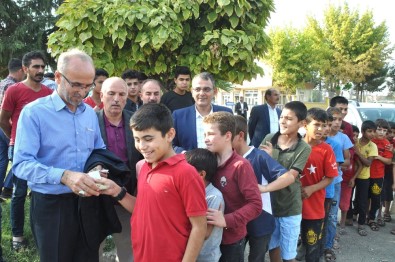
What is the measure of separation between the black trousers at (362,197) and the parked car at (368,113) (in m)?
3.01

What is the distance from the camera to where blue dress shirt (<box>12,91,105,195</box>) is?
2.07m

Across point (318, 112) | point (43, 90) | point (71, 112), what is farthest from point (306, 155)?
point (43, 90)

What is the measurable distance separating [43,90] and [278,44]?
24.4 meters

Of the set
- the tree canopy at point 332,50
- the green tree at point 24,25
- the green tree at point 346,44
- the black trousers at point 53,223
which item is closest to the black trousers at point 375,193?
the black trousers at point 53,223

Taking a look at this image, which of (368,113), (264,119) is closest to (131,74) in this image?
(264,119)

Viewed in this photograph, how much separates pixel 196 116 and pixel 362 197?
345 centimetres

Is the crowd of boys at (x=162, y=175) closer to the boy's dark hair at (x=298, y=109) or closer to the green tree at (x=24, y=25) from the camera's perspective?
the boy's dark hair at (x=298, y=109)

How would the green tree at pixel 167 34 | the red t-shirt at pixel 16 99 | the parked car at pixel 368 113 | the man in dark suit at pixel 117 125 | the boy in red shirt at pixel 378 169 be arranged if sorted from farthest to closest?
the parked car at pixel 368 113 < the boy in red shirt at pixel 378 169 < the red t-shirt at pixel 16 99 < the green tree at pixel 167 34 < the man in dark suit at pixel 117 125

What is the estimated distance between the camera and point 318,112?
3.85m

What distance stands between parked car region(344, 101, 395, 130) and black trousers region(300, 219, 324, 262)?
521 centimetres

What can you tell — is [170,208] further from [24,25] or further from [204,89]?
[24,25]

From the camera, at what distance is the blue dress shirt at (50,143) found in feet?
6.80

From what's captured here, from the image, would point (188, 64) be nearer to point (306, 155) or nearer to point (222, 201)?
point (306, 155)

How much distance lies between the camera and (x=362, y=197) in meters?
5.51
